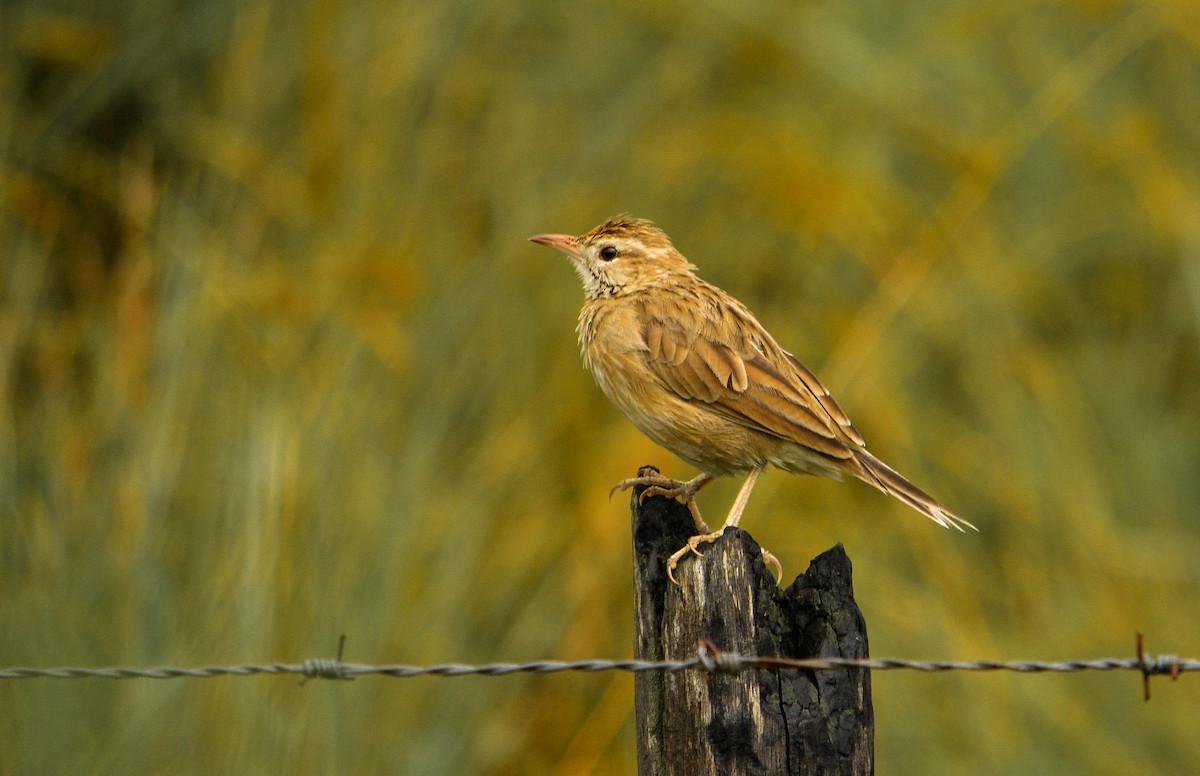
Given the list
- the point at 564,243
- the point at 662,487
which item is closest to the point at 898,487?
the point at 662,487

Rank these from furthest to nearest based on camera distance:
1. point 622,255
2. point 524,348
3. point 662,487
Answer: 1. point 524,348
2. point 622,255
3. point 662,487

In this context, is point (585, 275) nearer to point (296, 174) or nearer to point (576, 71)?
point (296, 174)

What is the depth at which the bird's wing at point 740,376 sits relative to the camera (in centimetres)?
501

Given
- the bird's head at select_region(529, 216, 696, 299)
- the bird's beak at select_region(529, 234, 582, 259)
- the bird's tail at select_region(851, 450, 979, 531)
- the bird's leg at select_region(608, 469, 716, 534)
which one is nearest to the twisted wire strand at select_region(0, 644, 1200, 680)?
the bird's leg at select_region(608, 469, 716, 534)

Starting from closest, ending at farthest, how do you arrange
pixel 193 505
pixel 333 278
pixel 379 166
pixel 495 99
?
pixel 193 505 < pixel 333 278 < pixel 379 166 < pixel 495 99

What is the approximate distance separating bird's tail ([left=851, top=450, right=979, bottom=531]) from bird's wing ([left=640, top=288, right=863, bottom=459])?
7cm

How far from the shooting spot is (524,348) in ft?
27.3

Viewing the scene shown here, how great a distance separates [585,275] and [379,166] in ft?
8.27

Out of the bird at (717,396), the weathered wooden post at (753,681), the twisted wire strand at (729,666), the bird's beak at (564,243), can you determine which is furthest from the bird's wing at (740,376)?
the weathered wooden post at (753,681)

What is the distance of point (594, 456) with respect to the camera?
26.8ft

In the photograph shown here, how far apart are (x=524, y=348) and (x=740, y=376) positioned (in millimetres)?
3309

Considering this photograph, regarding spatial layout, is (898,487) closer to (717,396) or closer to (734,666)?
(717,396)

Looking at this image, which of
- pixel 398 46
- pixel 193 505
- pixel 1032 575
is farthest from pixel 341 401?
pixel 1032 575

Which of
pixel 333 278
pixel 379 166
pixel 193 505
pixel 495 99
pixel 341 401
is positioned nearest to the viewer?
pixel 193 505
